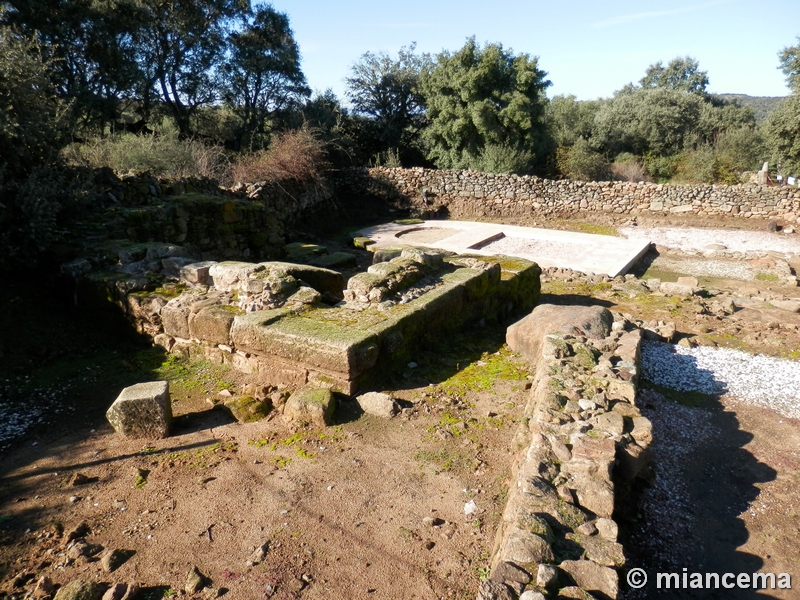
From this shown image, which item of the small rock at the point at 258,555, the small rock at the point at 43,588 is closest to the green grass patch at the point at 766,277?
the small rock at the point at 258,555

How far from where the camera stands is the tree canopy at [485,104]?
2108 cm

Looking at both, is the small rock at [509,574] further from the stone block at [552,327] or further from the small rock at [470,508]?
the stone block at [552,327]

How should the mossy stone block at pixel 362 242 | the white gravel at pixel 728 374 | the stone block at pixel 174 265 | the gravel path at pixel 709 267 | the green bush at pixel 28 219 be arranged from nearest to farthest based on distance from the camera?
1. the white gravel at pixel 728 374
2. the green bush at pixel 28 219
3. the stone block at pixel 174 265
4. the gravel path at pixel 709 267
5. the mossy stone block at pixel 362 242

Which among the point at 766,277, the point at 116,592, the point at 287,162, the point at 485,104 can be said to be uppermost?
the point at 485,104

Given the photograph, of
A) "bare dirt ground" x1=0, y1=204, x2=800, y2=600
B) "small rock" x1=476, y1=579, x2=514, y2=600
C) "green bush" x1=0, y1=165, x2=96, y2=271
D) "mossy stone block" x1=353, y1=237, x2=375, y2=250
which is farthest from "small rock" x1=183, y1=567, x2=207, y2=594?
"mossy stone block" x1=353, y1=237, x2=375, y2=250

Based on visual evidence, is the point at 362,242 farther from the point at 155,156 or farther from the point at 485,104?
the point at 485,104

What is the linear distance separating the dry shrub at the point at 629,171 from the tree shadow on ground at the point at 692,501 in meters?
19.2

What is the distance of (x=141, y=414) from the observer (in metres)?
4.12

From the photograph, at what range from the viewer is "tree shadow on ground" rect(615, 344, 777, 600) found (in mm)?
3279

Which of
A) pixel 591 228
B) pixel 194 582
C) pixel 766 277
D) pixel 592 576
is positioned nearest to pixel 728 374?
pixel 592 576

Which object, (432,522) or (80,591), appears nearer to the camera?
(80,591)

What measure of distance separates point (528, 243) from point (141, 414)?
12.0m

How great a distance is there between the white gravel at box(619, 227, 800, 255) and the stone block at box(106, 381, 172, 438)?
1393cm

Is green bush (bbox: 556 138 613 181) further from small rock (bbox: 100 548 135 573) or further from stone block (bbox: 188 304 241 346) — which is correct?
small rock (bbox: 100 548 135 573)
